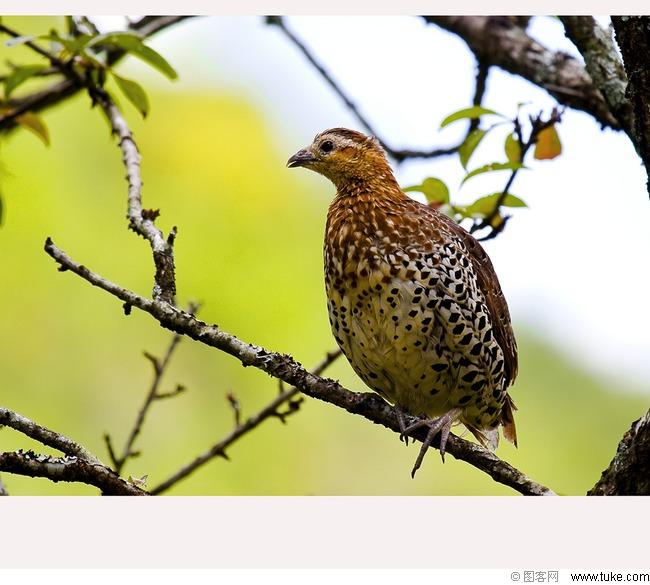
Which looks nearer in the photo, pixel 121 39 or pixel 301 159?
pixel 121 39

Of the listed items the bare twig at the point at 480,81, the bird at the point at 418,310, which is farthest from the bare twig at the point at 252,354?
the bare twig at the point at 480,81

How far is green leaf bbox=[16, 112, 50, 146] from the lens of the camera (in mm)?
4934

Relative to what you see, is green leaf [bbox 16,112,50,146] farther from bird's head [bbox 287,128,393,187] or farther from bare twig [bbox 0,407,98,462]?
bare twig [bbox 0,407,98,462]

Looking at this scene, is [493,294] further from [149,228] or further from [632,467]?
[149,228]

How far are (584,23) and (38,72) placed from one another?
106 inches

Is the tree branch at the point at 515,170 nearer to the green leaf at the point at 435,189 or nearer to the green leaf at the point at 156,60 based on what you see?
the green leaf at the point at 435,189

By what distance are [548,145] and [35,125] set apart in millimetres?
2632

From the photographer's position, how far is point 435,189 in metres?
4.68

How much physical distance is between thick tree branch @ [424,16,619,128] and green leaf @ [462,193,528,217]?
0.99 m

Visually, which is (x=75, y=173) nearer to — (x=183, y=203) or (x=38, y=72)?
(x=183, y=203)

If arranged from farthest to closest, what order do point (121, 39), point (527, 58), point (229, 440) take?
point (527, 58), point (121, 39), point (229, 440)

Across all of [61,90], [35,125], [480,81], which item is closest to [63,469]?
[35,125]

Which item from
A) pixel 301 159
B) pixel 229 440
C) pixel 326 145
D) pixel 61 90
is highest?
pixel 61 90

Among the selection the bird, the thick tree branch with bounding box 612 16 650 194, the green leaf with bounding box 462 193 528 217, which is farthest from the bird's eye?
the thick tree branch with bounding box 612 16 650 194
